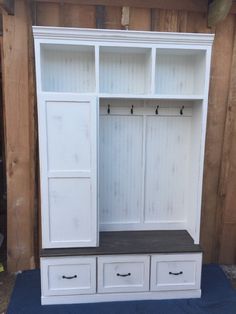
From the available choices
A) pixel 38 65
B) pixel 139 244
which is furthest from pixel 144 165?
pixel 38 65

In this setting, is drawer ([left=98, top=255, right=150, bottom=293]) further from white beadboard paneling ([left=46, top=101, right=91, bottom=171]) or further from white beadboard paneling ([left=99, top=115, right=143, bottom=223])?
white beadboard paneling ([left=46, top=101, right=91, bottom=171])

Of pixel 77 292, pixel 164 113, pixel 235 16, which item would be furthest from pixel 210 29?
pixel 77 292

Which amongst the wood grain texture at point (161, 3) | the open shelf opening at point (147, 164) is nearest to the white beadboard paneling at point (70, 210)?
the open shelf opening at point (147, 164)

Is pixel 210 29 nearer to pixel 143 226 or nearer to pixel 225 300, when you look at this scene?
pixel 143 226

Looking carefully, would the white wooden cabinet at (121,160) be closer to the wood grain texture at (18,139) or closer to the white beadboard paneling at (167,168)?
the white beadboard paneling at (167,168)

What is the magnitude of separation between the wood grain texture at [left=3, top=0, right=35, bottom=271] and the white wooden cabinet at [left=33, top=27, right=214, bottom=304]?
0.79ft

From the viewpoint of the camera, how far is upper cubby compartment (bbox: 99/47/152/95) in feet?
7.21

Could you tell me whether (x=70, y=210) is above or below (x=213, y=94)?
below

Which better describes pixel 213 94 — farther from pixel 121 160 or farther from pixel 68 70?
pixel 68 70

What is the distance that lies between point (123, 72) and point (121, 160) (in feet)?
2.42

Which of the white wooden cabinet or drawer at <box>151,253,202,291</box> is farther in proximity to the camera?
drawer at <box>151,253,202,291</box>

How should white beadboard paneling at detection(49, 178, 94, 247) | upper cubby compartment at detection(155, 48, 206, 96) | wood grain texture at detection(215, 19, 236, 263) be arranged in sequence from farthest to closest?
wood grain texture at detection(215, 19, 236, 263), upper cubby compartment at detection(155, 48, 206, 96), white beadboard paneling at detection(49, 178, 94, 247)

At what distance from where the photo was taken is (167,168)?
7.77 feet

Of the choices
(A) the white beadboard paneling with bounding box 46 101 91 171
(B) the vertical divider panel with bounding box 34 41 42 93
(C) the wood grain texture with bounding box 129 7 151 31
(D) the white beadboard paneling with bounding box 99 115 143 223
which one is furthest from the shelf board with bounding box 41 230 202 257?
(C) the wood grain texture with bounding box 129 7 151 31
